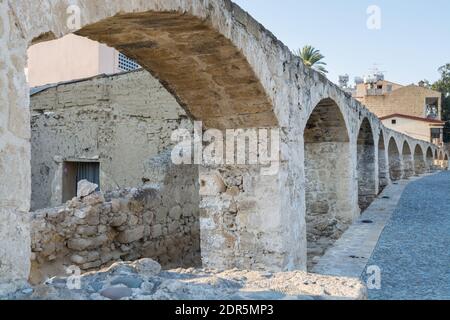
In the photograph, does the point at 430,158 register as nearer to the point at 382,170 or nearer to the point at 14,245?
the point at 382,170

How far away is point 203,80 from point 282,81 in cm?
96

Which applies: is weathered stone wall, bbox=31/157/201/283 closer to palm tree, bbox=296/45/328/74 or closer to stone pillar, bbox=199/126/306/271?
stone pillar, bbox=199/126/306/271

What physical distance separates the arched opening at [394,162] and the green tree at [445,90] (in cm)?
2070

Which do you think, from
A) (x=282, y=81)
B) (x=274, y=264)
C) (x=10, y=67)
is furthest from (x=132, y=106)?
(x=10, y=67)

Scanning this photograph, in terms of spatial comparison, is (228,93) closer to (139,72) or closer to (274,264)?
(274,264)

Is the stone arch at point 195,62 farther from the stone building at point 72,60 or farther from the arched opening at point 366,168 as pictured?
the stone building at point 72,60

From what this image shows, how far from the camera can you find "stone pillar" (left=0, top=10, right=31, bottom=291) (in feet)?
5.24

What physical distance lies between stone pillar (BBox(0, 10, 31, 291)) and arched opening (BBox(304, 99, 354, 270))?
625 cm

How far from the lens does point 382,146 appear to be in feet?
44.5

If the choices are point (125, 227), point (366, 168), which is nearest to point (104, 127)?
point (125, 227)

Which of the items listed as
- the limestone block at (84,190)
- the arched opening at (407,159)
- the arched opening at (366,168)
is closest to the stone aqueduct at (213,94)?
the limestone block at (84,190)

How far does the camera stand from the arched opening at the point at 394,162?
16375 mm

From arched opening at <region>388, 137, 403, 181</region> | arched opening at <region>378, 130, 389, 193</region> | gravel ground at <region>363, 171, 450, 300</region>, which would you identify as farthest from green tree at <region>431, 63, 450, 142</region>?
gravel ground at <region>363, 171, 450, 300</region>

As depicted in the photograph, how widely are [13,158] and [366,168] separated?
10.3 metres
